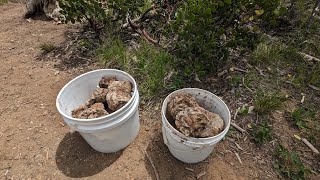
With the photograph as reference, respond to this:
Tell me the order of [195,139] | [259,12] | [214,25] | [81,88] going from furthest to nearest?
[214,25] → [81,88] → [259,12] → [195,139]

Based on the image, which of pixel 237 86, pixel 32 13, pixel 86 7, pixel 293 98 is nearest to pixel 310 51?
pixel 293 98

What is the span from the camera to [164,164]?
6.42 ft

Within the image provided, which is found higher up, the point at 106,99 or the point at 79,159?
the point at 106,99

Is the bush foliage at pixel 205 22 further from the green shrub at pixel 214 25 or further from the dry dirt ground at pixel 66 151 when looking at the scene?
the dry dirt ground at pixel 66 151

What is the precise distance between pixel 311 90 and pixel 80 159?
2.25 metres

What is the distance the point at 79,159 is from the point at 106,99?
21.3 inches

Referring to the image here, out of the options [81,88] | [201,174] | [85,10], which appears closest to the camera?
[201,174]

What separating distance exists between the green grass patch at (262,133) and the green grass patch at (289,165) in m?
0.12

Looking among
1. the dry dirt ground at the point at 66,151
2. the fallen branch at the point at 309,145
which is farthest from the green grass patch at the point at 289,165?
the fallen branch at the point at 309,145

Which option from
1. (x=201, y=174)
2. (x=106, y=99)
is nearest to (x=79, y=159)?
(x=106, y=99)

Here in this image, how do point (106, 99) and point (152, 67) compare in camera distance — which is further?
point (152, 67)

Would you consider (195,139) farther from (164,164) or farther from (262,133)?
(262,133)

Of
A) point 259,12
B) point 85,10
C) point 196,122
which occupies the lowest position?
point 196,122

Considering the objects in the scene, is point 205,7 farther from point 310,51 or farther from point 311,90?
point 310,51
